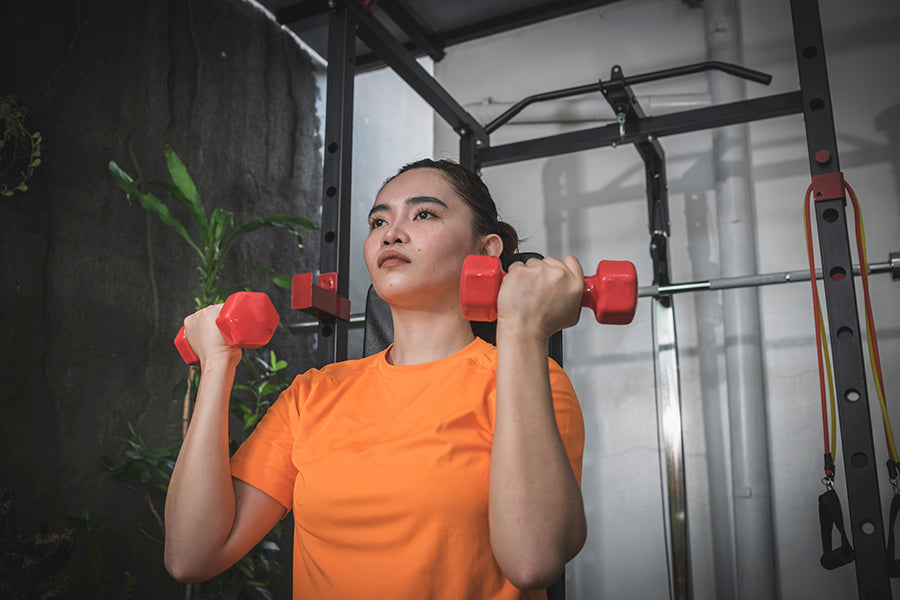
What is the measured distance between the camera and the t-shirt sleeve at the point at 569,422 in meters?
0.90

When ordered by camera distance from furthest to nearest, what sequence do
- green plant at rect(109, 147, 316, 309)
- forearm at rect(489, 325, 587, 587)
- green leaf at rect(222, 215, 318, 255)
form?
1. green leaf at rect(222, 215, 318, 255)
2. green plant at rect(109, 147, 316, 309)
3. forearm at rect(489, 325, 587, 587)

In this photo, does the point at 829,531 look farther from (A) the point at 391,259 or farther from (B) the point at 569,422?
(A) the point at 391,259

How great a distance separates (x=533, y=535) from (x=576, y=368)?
6.66ft

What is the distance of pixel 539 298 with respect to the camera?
0.82 metres

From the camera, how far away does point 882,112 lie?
2.44 metres

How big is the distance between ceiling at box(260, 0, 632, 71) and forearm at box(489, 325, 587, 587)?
2.44 metres

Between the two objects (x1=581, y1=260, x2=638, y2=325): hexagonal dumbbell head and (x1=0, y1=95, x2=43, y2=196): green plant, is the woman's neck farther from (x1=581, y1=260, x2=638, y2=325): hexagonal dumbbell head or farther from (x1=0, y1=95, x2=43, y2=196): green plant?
(x1=0, y1=95, x2=43, y2=196): green plant

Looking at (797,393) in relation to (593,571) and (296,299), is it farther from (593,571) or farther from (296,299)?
(296,299)

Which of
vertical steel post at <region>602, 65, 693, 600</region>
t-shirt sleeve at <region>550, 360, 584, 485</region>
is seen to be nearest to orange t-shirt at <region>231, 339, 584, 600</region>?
t-shirt sleeve at <region>550, 360, 584, 485</region>

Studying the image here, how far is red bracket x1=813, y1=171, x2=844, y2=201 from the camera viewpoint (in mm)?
1407

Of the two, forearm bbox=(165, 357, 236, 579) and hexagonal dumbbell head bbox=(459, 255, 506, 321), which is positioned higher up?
hexagonal dumbbell head bbox=(459, 255, 506, 321)

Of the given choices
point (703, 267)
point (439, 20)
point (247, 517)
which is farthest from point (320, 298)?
point (439, 20)

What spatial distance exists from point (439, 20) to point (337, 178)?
1.89 metres

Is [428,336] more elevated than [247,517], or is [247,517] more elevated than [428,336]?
[428,336]
